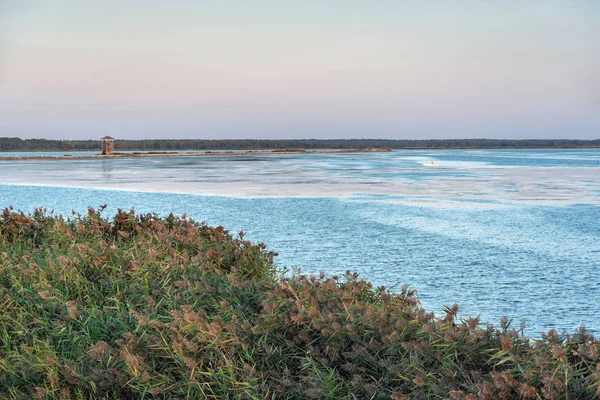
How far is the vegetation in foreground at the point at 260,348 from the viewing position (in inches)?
143

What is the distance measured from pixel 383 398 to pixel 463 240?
1016 centimetres

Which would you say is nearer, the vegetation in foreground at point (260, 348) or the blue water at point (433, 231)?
the vegetation in foreground at point (260, 348)

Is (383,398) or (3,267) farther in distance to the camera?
(3,267)

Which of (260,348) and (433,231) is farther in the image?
(433,231)

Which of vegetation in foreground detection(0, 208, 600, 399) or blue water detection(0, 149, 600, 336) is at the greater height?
vegetation in foreground detection(0, 208, 600, 399)

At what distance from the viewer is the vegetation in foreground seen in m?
3.64

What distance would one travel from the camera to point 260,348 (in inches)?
170

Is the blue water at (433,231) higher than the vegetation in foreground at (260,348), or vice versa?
the vegetation in foreground at (260,348)

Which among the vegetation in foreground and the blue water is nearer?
the vegetation in foreground

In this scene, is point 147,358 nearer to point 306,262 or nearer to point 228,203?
point 306,262

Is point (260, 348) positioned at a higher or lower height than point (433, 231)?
higher

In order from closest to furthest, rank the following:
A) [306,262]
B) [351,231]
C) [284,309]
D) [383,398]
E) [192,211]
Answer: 1. [383,398]
2. [284,309]
3. [306,262]
4. [351,231]
5. [192,211]

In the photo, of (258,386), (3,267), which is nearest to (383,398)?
(258,386)

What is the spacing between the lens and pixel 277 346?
4.40 metres
